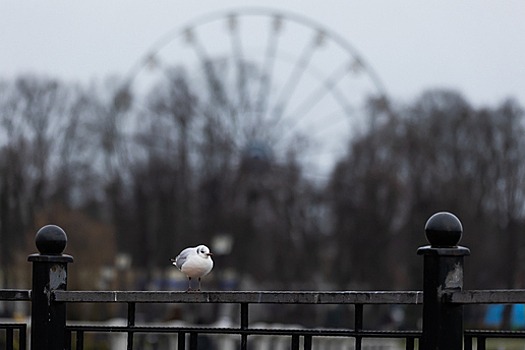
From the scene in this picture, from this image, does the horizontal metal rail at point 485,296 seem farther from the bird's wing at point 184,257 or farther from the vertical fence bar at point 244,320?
the bird's wing at point 184,257

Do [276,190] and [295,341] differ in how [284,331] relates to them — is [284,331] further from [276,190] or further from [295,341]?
[276,190]

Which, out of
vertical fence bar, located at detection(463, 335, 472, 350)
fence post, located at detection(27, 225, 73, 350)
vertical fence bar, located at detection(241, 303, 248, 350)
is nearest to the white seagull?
fence post, located at detection(27, 225, 73, 350)

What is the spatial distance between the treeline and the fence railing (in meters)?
50.1

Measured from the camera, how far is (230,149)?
58344 mm

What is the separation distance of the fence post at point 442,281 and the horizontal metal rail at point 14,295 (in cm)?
284

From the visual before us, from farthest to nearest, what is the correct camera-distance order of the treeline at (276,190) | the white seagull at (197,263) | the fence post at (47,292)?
the treeline at (276,190) → the white seagull at (197,263) → the fence post at (47,292)

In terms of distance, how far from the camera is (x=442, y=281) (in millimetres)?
7836

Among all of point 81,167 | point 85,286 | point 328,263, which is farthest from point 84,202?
point 85,286

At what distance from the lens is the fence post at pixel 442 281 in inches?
307

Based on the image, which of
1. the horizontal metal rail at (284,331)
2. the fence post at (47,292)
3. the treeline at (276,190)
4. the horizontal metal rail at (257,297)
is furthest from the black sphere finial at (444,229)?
the treeline at (276,190)

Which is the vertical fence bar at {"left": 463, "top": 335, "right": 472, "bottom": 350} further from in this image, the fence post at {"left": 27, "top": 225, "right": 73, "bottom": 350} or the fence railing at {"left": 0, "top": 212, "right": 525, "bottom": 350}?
the fence post at {"left": 27, "top": 225, "right": 73, "bottom": 350}

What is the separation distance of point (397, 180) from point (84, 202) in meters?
15.8

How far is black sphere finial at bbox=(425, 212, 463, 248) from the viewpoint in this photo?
7773 mm

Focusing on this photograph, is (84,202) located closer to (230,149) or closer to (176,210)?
(176,210)
